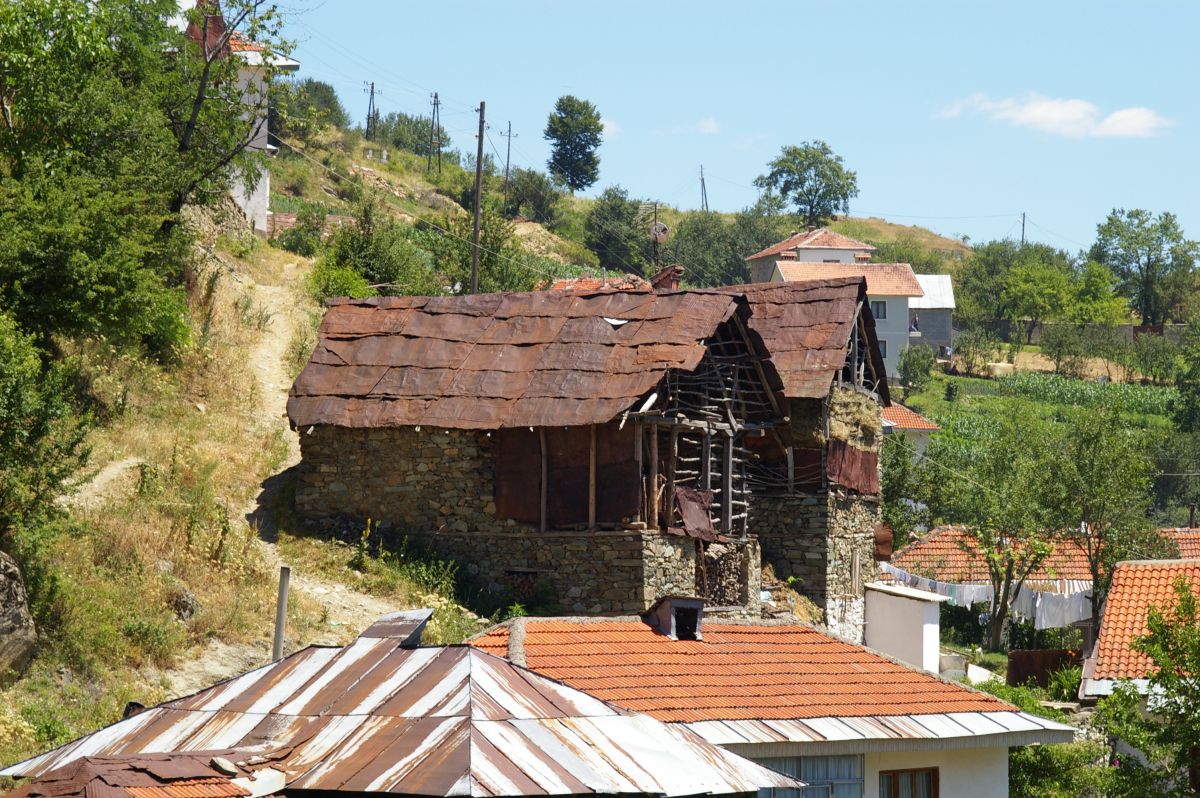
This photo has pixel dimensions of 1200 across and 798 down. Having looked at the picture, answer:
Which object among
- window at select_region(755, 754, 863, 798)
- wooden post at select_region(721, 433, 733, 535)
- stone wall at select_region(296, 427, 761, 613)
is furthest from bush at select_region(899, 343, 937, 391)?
window at select_region(755, 754, 863, 798)

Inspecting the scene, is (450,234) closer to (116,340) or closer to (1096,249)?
(116,340)

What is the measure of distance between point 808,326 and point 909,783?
53.5ft

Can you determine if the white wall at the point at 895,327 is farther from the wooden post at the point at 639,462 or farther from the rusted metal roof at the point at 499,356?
the wooden post at the point at 639,462

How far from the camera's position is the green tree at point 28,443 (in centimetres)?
2022

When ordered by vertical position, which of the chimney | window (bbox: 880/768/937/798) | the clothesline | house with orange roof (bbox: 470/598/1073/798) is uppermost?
the chimney

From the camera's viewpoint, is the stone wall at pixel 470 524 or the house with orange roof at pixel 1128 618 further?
the stone wall at pixel 470 524

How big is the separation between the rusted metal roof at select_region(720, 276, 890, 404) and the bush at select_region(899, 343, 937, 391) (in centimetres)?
4639

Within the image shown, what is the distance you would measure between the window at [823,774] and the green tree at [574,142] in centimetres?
8531

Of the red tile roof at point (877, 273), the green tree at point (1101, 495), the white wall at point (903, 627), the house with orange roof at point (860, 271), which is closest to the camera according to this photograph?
the white wall at point (903, 627)

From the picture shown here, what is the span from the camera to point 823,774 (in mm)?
17250

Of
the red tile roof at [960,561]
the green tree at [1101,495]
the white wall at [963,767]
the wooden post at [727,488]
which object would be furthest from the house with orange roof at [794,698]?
the red tile roof at [960,561]

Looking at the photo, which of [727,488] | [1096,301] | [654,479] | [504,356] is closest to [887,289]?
[1096,301]

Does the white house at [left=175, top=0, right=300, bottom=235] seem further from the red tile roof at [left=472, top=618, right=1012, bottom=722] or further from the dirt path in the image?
the red tile roof at [left=472, top=618, right=1012, bottom=722]

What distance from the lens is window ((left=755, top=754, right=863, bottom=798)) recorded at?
1683cm
